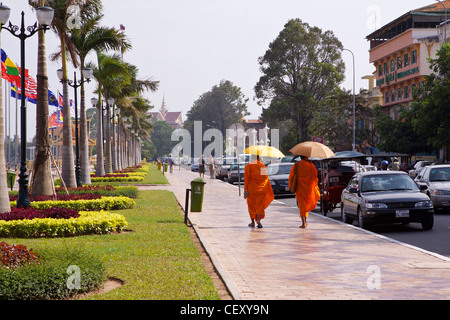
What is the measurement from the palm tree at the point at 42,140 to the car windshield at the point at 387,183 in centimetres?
889

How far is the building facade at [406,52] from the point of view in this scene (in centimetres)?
6200

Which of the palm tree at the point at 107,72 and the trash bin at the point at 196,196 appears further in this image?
the palm tree at the point at 107,72

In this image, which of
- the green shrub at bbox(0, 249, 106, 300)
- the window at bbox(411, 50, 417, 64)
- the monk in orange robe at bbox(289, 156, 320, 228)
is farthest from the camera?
the window at bbox(411, 50, 417, 64)

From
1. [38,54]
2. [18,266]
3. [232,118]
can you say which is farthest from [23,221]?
[232,118]

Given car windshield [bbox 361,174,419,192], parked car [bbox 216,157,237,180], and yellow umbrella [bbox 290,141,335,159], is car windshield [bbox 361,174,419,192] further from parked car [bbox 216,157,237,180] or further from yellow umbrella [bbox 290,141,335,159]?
parked car [bbox 216,157,237,180]

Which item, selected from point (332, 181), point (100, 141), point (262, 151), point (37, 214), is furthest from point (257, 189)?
point (100, 141)

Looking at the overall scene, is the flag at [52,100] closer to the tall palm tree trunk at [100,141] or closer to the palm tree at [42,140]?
the tall palm tree trunk at [100,141]

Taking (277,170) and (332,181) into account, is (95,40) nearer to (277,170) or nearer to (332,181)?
(277,170)

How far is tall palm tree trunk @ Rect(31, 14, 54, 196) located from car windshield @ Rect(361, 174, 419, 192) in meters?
8.89

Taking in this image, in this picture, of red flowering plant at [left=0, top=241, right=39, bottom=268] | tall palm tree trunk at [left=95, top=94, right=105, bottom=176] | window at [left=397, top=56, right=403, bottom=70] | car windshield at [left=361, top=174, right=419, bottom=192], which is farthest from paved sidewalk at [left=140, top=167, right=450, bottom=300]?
window at [left=397, top=56, right=403, bottom=70]

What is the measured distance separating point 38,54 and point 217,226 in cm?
772

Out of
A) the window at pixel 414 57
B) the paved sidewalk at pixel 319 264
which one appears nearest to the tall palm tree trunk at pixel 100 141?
the paved sidewalk at pixel 319 264

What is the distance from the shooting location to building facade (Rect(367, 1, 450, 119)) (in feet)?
203

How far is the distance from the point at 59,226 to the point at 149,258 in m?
3.74
